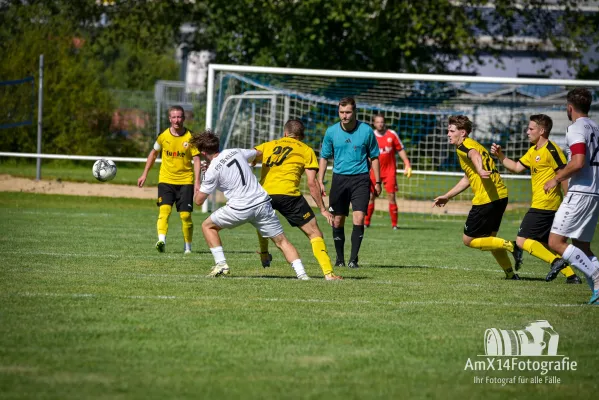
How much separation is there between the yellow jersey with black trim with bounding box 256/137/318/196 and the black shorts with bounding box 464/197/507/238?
1929 mm

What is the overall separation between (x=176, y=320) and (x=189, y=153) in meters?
6.09

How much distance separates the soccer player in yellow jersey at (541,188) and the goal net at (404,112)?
11.1 metres

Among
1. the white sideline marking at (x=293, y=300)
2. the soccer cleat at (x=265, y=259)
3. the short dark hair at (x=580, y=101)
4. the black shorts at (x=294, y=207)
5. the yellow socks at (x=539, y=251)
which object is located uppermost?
the short dark hair at (x=580, y=101)

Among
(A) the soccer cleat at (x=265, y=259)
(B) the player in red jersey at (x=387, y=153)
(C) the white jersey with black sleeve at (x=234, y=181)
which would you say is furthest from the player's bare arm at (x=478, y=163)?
(B) the player in red jersey at (x=387, y=153)

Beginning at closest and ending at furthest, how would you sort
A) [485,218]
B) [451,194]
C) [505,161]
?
1. [505,161]
2. [485,218]
3. [451,194]

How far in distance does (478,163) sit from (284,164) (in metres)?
2.15

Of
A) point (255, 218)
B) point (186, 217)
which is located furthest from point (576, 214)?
point (186, 217)

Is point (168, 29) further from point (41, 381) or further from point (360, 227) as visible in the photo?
point (41, 381)

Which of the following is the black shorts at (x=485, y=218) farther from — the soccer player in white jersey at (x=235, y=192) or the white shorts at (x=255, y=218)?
the white shorts at (x=255, y=218)

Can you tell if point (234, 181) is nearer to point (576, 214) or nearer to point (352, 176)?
point (352, 176)

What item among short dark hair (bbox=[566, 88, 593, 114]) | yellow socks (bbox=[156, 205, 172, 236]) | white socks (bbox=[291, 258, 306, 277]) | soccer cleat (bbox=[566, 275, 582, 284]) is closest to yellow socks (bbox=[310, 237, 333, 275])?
white socks (bbox=[291, 258, 306, 277])

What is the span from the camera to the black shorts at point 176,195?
1296 cm

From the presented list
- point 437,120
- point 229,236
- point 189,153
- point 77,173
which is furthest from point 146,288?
point 77,173

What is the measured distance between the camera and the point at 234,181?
9.58 m
